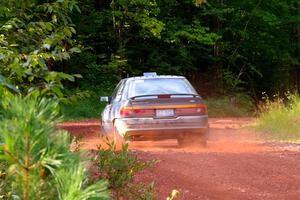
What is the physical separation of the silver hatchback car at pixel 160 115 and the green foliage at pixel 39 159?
10.5 meters

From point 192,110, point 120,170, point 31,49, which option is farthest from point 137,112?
point 31,49

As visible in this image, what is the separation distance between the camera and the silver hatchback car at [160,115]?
1241 cm

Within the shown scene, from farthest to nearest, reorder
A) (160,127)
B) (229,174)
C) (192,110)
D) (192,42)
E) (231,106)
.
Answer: (192,42)
(231,106)
(192,110)
(160,127)
(229,174)

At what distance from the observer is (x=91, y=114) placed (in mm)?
27438

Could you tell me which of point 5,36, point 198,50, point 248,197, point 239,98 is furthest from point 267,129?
point 198,50

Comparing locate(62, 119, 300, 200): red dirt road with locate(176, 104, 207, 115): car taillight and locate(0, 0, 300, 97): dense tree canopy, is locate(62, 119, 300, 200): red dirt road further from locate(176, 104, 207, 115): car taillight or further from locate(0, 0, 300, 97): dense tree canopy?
locate(0, 0, 300, 97): dense tree canopy

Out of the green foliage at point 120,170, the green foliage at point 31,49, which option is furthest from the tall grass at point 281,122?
the green foliage at point 31,49

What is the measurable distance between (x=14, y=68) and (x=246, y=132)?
15156mm

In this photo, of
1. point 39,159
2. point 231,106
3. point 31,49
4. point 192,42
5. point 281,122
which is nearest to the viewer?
point 39,159

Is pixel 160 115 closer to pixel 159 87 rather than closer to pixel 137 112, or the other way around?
pixel 137 112

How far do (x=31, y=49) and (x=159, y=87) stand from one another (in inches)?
357

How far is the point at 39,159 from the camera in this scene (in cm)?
171

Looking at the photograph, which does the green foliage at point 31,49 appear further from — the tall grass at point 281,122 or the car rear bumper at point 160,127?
the tall grass at point 281,122

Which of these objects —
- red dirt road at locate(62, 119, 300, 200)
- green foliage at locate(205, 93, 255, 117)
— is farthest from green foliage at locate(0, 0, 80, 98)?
green foliage at locate(205, 93, 255, 117)
